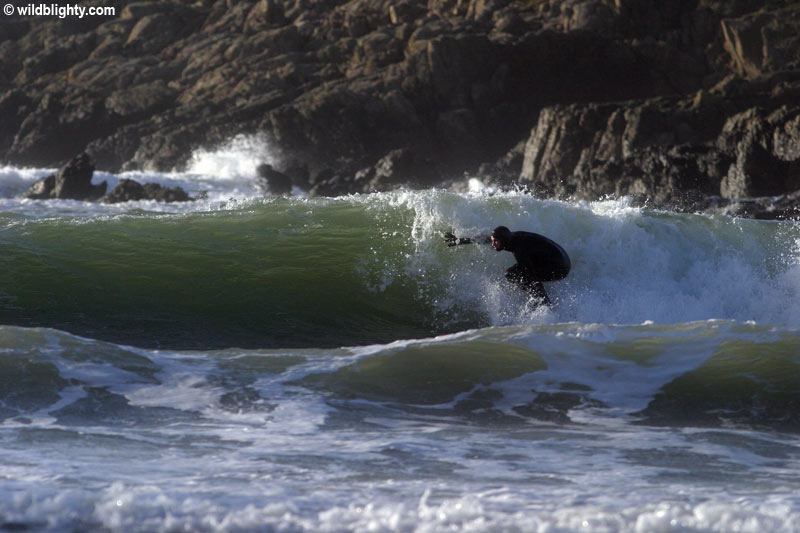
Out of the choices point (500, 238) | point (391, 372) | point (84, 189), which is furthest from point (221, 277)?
point (84, 189)

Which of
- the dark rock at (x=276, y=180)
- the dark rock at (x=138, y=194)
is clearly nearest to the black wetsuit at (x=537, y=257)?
the dark rock at (x=138, y=194)

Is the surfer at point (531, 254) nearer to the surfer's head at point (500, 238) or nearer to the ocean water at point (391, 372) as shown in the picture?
the surfer's head at point (500, 238)

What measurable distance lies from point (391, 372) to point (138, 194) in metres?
23.8

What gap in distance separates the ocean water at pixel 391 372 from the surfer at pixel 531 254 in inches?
24.3

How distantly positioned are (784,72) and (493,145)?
11.9 metres

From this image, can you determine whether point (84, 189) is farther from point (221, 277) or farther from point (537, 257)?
point (537, 257)

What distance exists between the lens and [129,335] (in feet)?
27.2

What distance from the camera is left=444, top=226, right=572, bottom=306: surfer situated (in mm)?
8812

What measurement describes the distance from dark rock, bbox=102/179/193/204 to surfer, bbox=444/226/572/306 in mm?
21354

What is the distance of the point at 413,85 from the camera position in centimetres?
3962

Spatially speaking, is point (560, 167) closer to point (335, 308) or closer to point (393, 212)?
point (393, 212)

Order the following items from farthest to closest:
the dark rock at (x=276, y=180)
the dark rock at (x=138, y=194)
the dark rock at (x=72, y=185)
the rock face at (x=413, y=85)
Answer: the dark rock at (x=276, y=180), the rock face at (x=413, y=85), the dark rock at (x=72, y=185), the dark rock at (x=138, y=194)

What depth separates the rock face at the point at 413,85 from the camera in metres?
34.8

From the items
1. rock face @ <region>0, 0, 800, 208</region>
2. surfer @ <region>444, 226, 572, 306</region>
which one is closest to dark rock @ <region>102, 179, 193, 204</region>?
rock face @ <region>0, 0, 800, 208</region>
